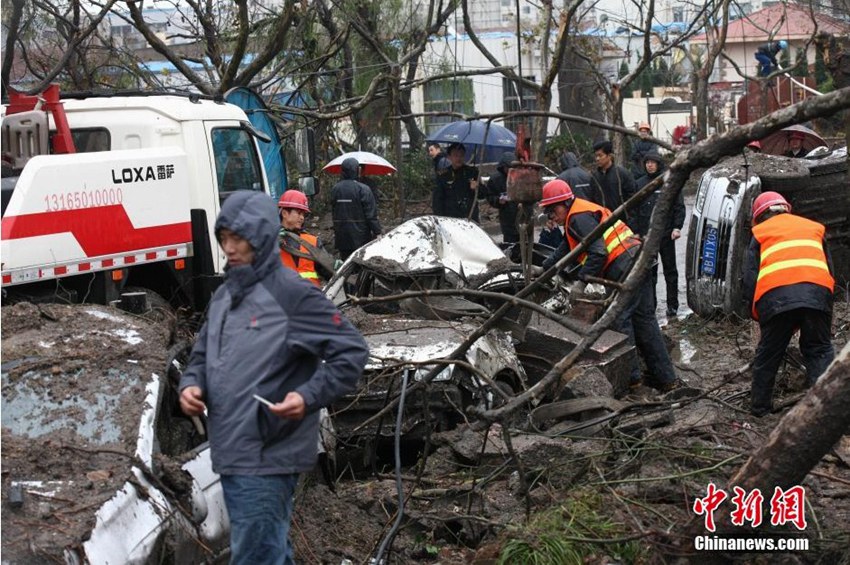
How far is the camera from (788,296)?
7438mm

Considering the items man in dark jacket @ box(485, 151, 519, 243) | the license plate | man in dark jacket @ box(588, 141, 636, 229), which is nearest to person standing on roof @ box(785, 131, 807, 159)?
man in dark jacket @ box(588, 141, 636, 229)

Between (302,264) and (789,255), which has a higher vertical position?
(789,255)

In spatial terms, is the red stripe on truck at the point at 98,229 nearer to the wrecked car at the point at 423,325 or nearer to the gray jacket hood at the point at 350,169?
the wrecked car at the point at 423,325

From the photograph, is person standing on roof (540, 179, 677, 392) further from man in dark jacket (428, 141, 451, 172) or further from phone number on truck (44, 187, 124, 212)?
man in dark jacket (428, 141, 451, 172)

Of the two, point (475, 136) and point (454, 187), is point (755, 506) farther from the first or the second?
point (475, 136)

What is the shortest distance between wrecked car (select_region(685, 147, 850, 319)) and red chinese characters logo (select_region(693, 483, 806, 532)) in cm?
644

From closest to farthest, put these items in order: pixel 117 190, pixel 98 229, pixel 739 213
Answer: pixel 98 229 < pixel 117 190 < pixel 739 213

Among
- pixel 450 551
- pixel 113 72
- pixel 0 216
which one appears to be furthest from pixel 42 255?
pixel 113 72

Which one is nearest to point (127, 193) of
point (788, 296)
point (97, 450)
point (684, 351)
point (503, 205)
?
point (97, 450)

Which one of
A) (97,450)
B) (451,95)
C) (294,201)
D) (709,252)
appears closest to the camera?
(97,450)

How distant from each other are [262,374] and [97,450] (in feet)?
3.05

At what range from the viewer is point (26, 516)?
13.0 ft

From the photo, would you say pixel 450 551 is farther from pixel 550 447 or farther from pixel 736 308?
pixel 736 308
